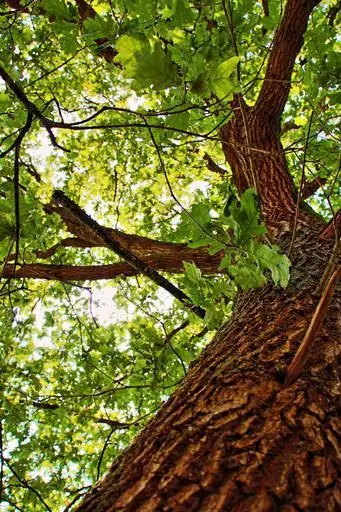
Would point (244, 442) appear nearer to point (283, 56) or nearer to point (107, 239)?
point (107, 239)

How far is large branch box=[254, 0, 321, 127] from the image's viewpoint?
3500mm

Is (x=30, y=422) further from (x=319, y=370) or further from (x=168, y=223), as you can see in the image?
(x=319, y=370)

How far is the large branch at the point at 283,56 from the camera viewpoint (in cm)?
A: 350

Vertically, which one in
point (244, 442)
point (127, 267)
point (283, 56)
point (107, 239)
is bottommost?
point (244, 442)

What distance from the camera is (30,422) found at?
4.26 m

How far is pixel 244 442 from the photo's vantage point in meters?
0.98

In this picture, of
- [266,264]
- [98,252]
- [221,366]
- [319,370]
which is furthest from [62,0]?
[98,252]

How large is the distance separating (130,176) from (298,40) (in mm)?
2880

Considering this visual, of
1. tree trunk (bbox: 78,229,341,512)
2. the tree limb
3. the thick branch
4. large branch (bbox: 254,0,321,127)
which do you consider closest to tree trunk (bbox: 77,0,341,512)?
tree trunk (bbox: 78,229,341,512)

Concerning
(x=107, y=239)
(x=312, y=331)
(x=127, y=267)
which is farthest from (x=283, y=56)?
(x=312, y=331)

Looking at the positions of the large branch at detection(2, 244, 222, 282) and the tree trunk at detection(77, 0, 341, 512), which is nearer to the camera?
the tree trunk at detection(77, 0, 341, 512)

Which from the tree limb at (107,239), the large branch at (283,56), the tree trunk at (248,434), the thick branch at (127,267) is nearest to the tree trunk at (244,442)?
the tree trunk at (248,434)

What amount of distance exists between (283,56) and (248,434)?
3478 millimetres

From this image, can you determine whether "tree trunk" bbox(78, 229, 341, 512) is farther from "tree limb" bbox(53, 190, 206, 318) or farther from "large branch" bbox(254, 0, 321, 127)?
"large branch" bbox(254, 0, 321, 127)
